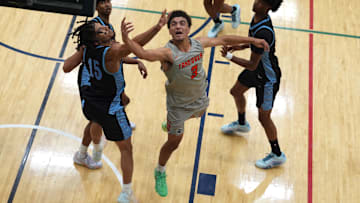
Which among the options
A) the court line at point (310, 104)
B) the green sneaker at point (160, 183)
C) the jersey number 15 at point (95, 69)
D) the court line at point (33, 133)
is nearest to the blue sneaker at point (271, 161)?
the court line at point (310, 104)

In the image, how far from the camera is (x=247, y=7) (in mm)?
7562

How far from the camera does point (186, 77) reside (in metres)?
4.40

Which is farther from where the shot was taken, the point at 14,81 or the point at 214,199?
the point at 14,81

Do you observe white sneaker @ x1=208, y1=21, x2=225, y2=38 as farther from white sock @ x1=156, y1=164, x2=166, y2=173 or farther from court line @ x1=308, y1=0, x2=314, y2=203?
white sock @ x1=156, y1=164, x2=166, y2=173

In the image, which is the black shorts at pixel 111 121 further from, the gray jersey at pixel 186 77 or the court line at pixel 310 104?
the court line at pixel 310 104

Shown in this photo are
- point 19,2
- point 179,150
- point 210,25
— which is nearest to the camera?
point 19,2

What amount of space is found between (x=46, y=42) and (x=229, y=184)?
3.45 meters

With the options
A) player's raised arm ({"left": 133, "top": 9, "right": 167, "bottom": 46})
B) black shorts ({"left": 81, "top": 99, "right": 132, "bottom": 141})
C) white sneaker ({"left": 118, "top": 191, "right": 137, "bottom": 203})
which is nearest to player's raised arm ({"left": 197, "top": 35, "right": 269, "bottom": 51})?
player's raised arm ({"left": 133, "top": 9, "right": 167, "bottom": 46})

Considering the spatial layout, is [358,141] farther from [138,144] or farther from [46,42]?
[46,42]

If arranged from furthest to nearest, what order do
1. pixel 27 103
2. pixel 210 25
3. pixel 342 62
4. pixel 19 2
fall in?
pixel 210 25 < pixel 342 62 < pixel 27 103 < pixel 19 2

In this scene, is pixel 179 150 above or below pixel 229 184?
above

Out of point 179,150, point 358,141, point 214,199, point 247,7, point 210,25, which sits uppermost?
point 247,7

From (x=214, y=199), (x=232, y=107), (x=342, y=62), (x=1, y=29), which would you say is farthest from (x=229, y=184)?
(x=1, y=29)

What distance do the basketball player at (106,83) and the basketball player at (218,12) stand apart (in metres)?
2.77
